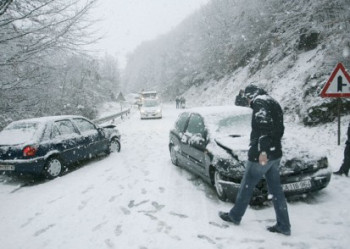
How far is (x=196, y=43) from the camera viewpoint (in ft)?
174

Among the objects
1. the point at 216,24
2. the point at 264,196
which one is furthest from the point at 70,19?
the point at 216,24

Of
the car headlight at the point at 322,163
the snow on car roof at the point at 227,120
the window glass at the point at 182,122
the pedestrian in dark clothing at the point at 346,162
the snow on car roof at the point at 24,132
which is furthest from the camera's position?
the window glass at the point at 182,122

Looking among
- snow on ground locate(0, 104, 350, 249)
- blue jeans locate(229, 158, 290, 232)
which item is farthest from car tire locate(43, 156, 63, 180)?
blue jeans locate(229, 158, 290, 232)

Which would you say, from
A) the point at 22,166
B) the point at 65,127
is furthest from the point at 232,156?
the point at 65,127

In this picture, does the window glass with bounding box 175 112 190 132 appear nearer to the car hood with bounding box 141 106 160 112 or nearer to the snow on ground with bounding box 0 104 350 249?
the snow on ground with bounding box 0 104 350 249

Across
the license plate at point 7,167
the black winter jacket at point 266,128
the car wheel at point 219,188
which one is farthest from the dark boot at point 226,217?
the license plate at point 7,167

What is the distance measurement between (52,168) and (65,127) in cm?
130

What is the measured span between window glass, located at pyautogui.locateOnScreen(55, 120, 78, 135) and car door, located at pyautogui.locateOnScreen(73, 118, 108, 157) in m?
0.25

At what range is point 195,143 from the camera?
6461 millimetres

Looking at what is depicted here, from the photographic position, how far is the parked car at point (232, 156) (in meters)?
4.86

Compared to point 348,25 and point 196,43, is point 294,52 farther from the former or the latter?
point 196,43

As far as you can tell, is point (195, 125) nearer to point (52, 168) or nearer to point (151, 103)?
point (52, 168)

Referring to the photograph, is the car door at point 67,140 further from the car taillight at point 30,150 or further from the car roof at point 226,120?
the car roof at point 226,120

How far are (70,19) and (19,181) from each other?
13.6 feet
